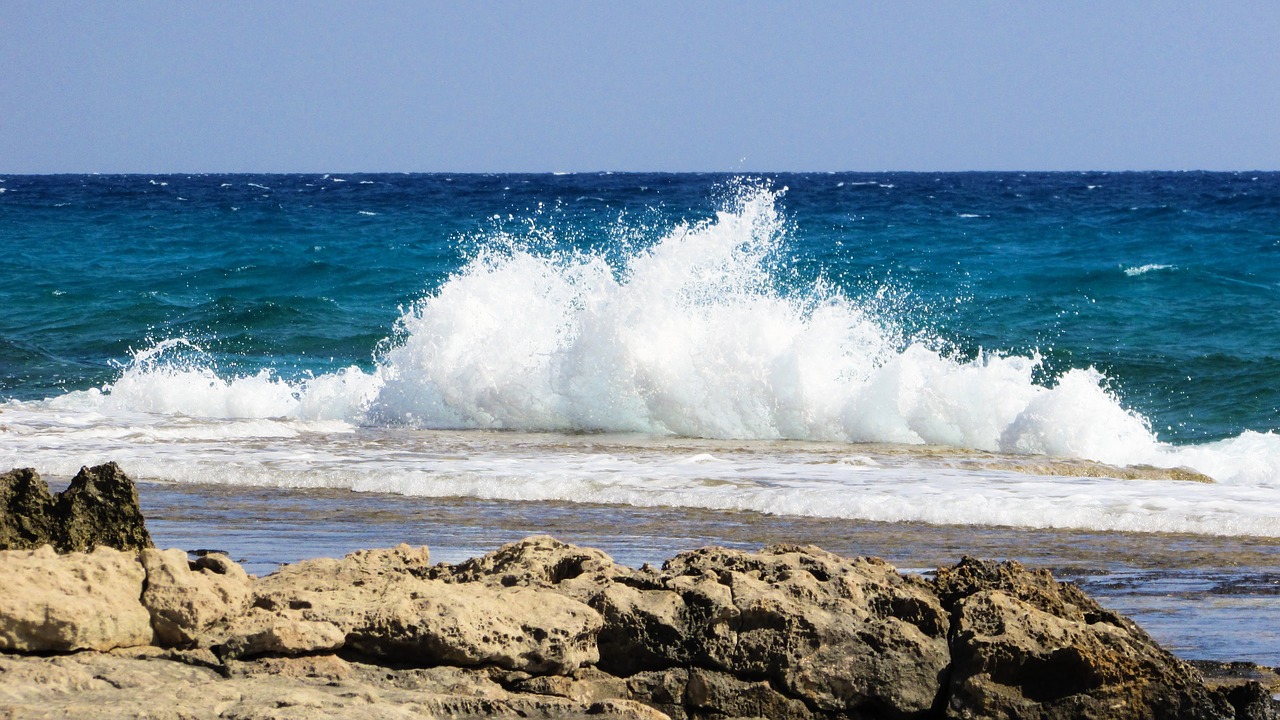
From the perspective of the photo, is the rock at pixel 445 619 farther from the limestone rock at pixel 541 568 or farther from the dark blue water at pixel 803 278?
the dark blue water at pixel 803 278

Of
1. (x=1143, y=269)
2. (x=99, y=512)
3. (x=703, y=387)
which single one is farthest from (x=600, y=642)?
(x=1143, y=269)

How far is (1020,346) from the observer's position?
16078mm

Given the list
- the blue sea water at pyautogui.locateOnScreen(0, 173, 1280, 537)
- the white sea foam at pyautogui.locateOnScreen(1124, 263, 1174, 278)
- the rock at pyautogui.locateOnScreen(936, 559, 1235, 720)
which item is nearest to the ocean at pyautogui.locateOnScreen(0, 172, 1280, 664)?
the blue sea water at pyautogui.locateOnScreen(0, 173, 1280, 537)

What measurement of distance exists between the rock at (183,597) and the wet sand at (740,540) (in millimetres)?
1470

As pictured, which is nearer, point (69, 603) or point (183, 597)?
point (69, 603)

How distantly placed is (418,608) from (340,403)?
9.00 metres

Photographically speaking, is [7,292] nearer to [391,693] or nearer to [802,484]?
[802,484]

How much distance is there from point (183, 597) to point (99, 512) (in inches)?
22.8

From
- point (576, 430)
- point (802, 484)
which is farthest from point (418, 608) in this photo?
point (576, 430)

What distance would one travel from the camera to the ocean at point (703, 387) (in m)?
6.76

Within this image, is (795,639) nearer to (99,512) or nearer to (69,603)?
(69,603)

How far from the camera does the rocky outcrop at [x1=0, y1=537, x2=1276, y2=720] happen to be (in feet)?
9.59

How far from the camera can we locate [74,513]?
3.46 metres

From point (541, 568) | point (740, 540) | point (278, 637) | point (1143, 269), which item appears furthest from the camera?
point (1143, 269)
